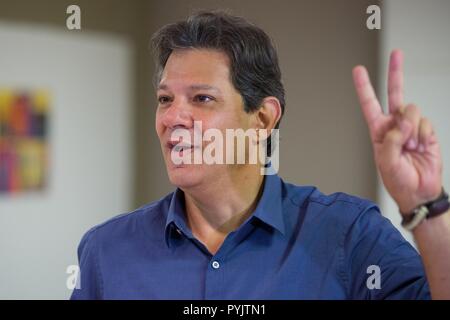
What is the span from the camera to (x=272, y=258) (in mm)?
896

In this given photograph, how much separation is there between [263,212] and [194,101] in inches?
8.9

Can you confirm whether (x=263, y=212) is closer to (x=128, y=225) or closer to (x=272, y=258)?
(x=272, y=258)

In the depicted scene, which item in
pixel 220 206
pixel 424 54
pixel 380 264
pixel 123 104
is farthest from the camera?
pixel 123 104

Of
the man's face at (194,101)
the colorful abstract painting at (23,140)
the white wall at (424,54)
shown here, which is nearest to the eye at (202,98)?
the man's face at (194,101)

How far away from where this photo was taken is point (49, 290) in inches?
67.2

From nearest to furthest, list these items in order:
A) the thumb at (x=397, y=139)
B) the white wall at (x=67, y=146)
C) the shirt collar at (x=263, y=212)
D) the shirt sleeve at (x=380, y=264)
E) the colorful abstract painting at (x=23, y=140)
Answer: the thumb at (x=397, y=139)
the shirt sleeve at (x=380, y=264)
the shirt collar at (x=263, y=212)
the white wall at (x=67, y=146)
the colorful abstract painting at (x=23, y=140)

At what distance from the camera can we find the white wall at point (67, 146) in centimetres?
210

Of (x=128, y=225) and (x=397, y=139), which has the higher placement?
(x=397, y=139)

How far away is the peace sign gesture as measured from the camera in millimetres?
713

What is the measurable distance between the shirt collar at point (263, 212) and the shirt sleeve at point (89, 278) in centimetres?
14

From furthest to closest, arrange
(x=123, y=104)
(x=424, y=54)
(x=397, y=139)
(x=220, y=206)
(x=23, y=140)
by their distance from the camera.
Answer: (x=23, y=140)
(x=123, y=104)
(x=424, y=54)
(x=220, y=206)
(x=397, y=139)

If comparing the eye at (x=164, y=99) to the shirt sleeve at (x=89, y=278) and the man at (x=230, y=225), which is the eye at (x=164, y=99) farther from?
the shirt sleeve at (x=89, y=278)

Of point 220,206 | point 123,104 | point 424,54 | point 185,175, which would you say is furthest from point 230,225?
point 123,104

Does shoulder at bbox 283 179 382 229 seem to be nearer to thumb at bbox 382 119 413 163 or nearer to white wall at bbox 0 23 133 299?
thumb at bbox 382 119 413 163
